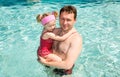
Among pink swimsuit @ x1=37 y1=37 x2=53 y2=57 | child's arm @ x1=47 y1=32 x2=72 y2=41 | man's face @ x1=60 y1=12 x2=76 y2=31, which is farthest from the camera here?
pink swimsuit @ x1=37 y1=37 x2=53 y2=57

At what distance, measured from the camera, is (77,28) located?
26.5 ft

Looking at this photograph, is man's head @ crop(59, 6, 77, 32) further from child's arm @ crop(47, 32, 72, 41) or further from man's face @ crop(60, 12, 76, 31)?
child's arm @ crop(47, 32, 72, 41)

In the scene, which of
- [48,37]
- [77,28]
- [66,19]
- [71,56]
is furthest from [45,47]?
[77,28]

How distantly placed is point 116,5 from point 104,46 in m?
3.54

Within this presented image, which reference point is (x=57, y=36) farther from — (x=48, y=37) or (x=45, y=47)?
(x=45, y=47)

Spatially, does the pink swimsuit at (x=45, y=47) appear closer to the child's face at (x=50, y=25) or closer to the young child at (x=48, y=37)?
the young child at (x=48, y=37)

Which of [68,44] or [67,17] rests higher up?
[67,17]

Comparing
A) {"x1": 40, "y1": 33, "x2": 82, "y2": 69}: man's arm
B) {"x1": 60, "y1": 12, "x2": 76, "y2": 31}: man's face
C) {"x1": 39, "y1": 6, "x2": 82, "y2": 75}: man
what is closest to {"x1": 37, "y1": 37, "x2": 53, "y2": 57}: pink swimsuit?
{"x1": 39, "y1": 6, "x2": 82, "y2": 75}: man

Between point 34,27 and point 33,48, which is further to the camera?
point 34,27

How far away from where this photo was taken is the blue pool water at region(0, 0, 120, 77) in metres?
5.96

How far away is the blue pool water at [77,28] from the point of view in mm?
5957

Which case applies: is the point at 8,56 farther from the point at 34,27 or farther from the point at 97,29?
the point at 97,29

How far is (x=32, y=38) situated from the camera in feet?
24.8

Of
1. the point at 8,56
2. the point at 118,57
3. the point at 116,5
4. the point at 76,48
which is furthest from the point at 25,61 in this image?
the point at 116,5
